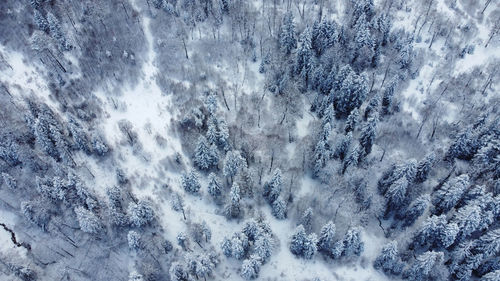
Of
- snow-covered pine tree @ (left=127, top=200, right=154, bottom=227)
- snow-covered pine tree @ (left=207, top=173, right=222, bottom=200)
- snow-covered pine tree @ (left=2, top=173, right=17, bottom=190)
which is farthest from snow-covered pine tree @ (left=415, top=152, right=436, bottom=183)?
snow-covered pine tree @ (left=2, top=173, right=17, bottom=190)

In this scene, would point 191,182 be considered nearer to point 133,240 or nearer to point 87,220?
point 133,240

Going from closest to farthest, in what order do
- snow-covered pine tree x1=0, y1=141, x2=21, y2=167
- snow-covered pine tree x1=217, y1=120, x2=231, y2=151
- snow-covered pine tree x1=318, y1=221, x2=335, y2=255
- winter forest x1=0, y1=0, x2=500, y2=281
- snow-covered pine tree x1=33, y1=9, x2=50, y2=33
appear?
1. snow-covered pine tree x1=318, y1=221, x2=335, y2=255
2. winter forest x1=0, y1=0, x2=500, y2=281
3. snow-covered pine tree x1=0, y1=141, x2=21, y2=167
4. snow-covered pine tree x1=217, y1=120, x2=231, y2=151
5. snow-covered pine tree x1=33, y1=9, x2=50, y2=33

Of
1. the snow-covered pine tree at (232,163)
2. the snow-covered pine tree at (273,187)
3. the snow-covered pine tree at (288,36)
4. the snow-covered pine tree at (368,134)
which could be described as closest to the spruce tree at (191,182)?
the snow-covered pine tree at (232,163)

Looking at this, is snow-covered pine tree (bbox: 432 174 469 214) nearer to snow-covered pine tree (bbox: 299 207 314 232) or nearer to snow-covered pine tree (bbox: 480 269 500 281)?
snow-covered pine tree (bbox: 480 269 500 281)

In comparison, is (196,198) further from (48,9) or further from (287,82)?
(48,9)

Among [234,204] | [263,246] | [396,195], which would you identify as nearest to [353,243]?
[396,195]

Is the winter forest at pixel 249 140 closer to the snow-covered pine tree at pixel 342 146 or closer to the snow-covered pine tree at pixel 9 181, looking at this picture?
the snow-covered pine tree at pixel 9 181

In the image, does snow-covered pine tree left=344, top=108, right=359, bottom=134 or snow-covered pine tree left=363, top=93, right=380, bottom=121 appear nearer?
snow-covered pine tree left=344, top=108, right=359, bottom=134

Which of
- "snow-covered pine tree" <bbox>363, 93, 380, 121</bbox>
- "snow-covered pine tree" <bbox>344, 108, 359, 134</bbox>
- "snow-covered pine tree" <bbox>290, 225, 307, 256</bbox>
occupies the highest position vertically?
"snow-covered pine tree" <bbox>363, 93, 380, 121</bbox>

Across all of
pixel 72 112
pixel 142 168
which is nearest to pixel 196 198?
pixel 142 168
